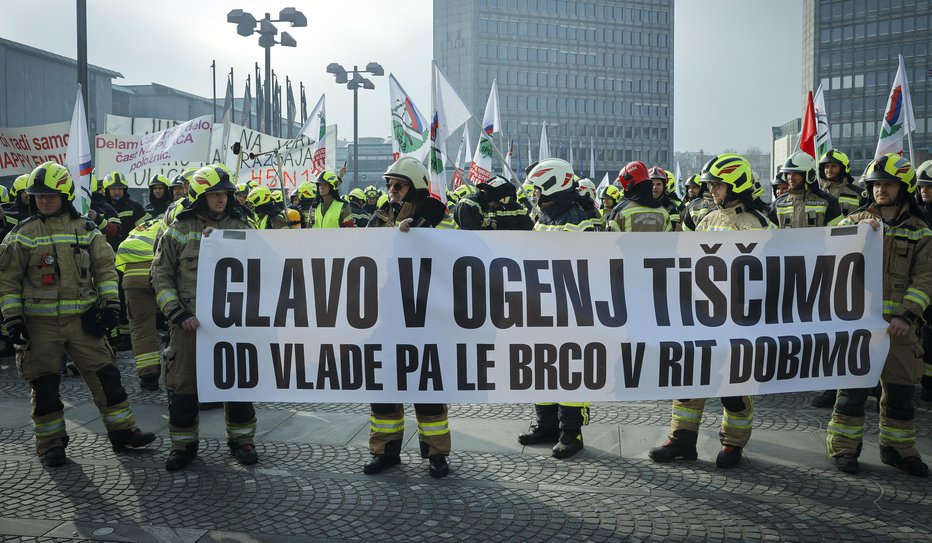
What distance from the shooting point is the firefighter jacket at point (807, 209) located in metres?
8.48

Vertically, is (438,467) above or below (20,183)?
below

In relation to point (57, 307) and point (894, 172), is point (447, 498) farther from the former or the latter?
point (894, 172)

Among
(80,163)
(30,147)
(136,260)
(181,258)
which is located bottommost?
(136,260)

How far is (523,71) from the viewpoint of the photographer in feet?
392

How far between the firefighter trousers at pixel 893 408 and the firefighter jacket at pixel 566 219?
2.29 m

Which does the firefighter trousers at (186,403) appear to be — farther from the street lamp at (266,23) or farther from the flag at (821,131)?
the street lamp at (266,23)

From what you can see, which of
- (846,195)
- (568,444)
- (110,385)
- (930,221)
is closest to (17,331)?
(110,385)

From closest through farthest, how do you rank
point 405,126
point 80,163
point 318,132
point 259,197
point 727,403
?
point 727,403 → point 259,197 → point 80,163 → point 405,126 → point 318,132

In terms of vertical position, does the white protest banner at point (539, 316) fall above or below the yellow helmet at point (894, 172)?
below

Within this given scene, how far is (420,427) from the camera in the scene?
5918 millimetres

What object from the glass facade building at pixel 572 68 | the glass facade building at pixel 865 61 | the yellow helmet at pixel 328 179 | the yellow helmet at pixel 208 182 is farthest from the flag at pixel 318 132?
the glass facade building at pixel 572 68

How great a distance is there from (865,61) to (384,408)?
10942cm

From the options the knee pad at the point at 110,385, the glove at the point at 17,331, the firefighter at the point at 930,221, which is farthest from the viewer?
the firefighter at the point at 930,221

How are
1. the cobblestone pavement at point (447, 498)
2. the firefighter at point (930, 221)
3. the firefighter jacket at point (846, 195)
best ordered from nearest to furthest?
1. the cobblestone pavement at point (447, 498)
2. the firefighter at point (930, 221)
3. the firefighter jacket at point (846, 195)
